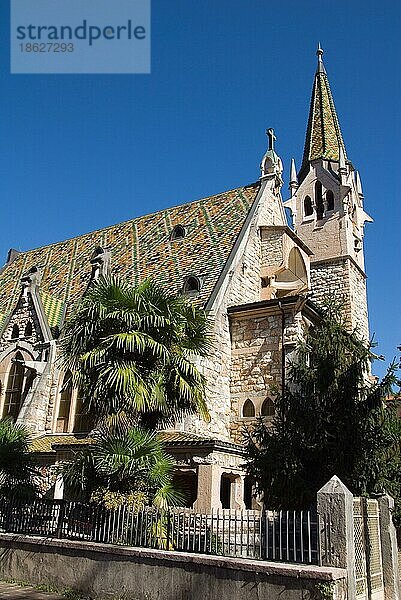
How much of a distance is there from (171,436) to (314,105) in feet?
101

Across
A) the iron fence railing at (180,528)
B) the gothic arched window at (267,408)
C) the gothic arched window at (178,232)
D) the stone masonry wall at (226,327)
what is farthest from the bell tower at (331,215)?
the iron fence railing at (180,528)

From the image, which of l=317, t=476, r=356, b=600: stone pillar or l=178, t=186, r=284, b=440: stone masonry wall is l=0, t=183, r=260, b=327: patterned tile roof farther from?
l=317, t=476, r=356, b=600: stone pillar

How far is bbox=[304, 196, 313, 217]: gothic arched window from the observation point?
117 ft

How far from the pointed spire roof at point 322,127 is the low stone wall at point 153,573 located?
31.1 m

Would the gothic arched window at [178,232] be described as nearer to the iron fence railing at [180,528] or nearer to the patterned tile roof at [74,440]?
the patterned tile roof at [74,440]

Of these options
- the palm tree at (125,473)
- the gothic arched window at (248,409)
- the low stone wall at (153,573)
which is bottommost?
the low stone wall at (153,573)

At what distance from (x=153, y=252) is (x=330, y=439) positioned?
14818mm

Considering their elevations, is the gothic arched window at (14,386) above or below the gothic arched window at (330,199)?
below

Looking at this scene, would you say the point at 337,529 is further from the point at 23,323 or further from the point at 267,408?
the point at 23,323

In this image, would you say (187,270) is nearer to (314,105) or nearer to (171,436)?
(171,436)

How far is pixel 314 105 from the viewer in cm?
4097

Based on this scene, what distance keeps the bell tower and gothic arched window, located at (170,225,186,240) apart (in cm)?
900

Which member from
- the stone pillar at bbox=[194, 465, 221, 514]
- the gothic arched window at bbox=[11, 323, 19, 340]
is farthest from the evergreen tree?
the gothic arched window at bbox=[11, 323, 19, 340]

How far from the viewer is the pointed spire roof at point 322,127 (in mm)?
37719
